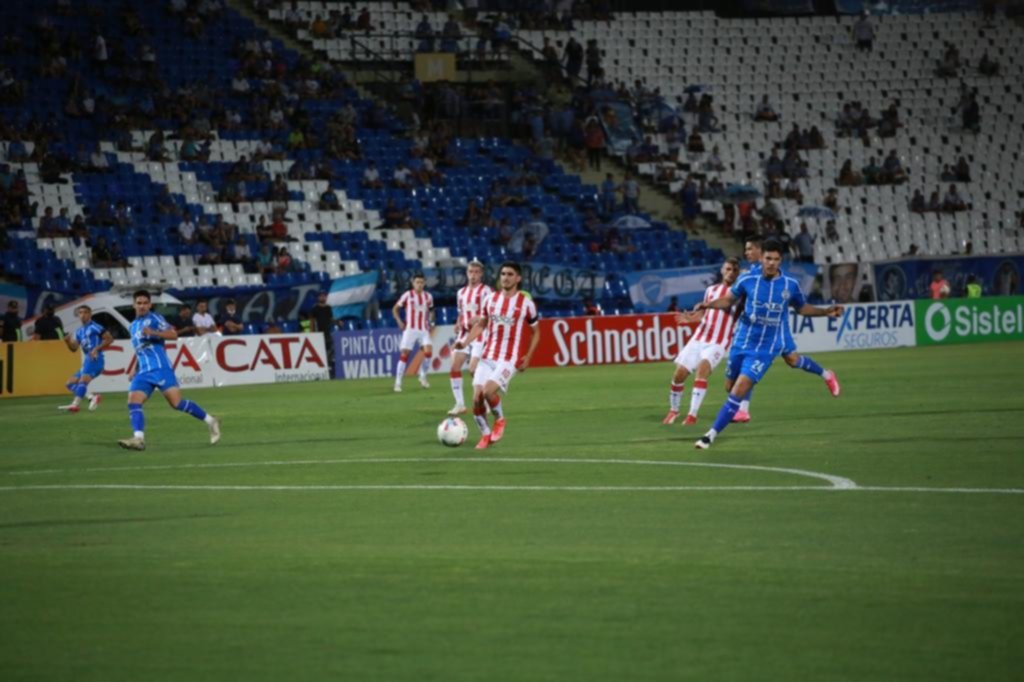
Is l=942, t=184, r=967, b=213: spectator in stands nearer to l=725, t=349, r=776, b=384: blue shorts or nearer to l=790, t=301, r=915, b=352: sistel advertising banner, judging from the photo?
l=790, t=301, r=915, b=352: sistel advertising banner

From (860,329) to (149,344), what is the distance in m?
28.3

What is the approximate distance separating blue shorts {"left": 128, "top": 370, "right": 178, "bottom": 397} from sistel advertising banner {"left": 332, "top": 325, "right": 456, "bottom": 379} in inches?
640

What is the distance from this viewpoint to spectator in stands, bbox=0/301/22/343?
3412 centimetres

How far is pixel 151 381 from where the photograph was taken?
66.3 feet

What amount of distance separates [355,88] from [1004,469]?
1440 inches

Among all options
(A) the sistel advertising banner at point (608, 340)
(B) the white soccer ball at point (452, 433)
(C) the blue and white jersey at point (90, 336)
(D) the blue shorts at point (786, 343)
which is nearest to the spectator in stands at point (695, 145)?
(A) the sistel advertising banner at point (608, 340)

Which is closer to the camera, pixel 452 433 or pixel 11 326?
pixel 452 433

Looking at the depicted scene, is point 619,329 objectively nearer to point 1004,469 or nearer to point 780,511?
point 1004,469

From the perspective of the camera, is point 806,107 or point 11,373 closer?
point 11,373

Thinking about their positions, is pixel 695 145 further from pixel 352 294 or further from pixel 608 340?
pixel 352 294

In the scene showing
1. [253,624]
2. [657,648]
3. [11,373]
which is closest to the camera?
[657,648]

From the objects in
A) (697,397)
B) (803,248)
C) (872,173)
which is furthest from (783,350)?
(872,173)

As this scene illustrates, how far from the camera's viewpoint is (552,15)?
54.5 metres

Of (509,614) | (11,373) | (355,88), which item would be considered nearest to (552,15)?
(355,88)
